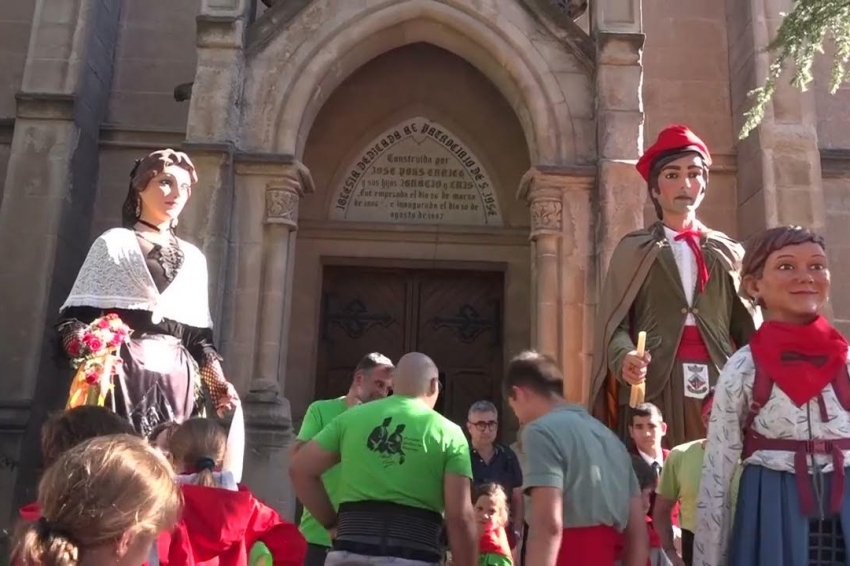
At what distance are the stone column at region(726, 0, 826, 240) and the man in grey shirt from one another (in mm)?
6550

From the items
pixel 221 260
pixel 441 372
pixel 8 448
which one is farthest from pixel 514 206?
pixel 8 448

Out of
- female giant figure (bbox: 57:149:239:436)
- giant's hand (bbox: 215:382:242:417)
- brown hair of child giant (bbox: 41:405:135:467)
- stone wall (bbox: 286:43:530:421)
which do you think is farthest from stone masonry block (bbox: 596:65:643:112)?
brown hair of child giant (bbox: 41:405:135:467)

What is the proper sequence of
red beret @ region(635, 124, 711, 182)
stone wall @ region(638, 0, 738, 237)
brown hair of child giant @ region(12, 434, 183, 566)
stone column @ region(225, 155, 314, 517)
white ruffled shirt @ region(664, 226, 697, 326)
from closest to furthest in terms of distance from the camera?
brown hair of child giant @ region(12, 434, 183, 566)
white ruffled shirt @ region(664, 226, 697, 326)
red beret @ region(635, 124, 711, 182)
stone column @ region(225, 155, 314, 517)
stone wall @ region(638, 0, 738, 237)

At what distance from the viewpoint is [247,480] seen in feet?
25.5

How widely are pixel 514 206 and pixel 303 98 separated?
301cm

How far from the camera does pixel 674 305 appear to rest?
4727 millimetres

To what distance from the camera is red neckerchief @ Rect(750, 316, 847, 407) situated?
117 inches

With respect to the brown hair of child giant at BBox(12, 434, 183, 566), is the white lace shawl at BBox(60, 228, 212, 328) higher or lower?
higher

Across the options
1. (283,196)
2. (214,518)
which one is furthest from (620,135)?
(214,518)

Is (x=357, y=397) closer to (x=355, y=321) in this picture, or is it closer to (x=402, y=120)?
(x=355, y=321)

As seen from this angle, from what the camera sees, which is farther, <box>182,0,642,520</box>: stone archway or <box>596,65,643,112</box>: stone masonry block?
<box>596,65,643,112</box>: stone masonry block

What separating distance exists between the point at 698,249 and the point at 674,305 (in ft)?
1.12

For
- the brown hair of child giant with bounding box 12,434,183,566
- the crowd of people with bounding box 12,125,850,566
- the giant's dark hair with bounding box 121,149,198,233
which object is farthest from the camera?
the giant's dark hair with bounding box 121,149,198,233

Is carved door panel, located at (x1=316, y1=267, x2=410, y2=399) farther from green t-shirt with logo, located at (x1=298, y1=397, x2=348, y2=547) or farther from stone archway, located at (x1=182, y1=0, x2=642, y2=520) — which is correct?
green t-shirt with logo, located at (x1=298, y1=397, x2=348, y2=547)
